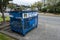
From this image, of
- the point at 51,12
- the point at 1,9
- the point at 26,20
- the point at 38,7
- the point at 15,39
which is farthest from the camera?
the point at 38,7

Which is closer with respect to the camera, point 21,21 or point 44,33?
point 21,21

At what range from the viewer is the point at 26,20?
9352 mm

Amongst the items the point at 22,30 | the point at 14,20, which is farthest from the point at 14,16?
the point at 22,30

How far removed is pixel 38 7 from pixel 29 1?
10.2 m

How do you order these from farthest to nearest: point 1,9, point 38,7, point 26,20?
point 38,7 → point 1,9 → point 26,20

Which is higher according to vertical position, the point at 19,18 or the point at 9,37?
the point at 19,18

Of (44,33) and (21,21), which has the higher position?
(21,21)

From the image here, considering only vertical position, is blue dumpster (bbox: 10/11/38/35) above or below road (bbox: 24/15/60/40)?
above

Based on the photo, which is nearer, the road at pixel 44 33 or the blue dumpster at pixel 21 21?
the road at pixel 44 33

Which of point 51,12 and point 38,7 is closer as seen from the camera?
point 51,12

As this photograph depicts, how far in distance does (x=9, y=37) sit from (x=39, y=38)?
1.52 meters

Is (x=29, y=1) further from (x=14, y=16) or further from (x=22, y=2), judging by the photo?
(x=14, y=16)

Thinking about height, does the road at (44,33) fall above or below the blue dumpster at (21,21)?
below

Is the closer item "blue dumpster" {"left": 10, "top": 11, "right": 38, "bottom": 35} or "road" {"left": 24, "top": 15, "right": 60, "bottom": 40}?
"road" {"left": 24, "top": 15, "right": 60, "bottom": 40}
